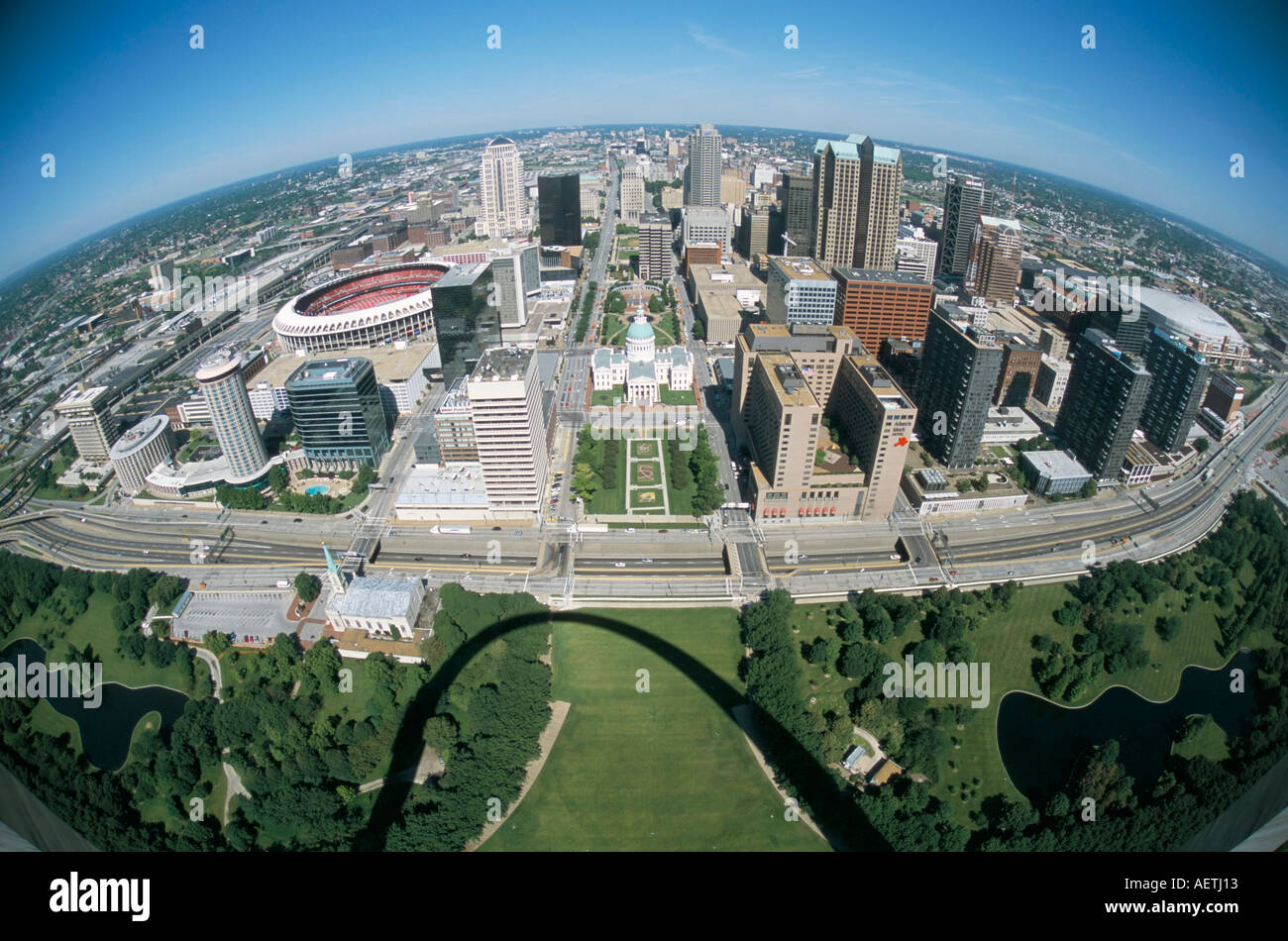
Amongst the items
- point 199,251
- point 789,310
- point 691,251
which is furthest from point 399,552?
point 199,251

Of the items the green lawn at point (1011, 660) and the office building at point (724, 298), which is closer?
the green lawn at point (1011, 660)

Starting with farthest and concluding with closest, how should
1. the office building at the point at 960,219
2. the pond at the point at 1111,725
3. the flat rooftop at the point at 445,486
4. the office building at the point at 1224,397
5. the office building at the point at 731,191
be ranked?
the office building at the point at 731,191 → the office building at the point at 960,219 → the office building at the point at 1224,397 → the flat rooftop at the point at 445,486 → the pond at the point at 1111,725

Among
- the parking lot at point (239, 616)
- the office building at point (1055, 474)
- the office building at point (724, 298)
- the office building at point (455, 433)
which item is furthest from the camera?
the office building at point (724, 298)

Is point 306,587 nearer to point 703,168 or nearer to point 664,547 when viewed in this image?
point 664,547

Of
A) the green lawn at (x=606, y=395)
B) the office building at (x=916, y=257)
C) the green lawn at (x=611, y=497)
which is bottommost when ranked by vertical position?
the green lawn at (x=611, y=497)

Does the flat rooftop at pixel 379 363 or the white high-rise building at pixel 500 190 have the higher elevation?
the white high-rise building at pixel 500 190

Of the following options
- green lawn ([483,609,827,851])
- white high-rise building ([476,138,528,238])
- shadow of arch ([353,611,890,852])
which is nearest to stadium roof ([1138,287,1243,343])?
green lawn ([483,609,827,851])

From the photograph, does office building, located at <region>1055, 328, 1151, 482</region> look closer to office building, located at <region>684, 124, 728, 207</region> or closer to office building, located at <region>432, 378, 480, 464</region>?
office building, located at <region>432, 378, 480, 464</region>

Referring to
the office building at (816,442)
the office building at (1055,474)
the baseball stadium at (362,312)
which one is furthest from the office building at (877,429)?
the baseball stadium at (362,312)

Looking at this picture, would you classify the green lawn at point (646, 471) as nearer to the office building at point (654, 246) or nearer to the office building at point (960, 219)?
the office building at point (654, 246)
